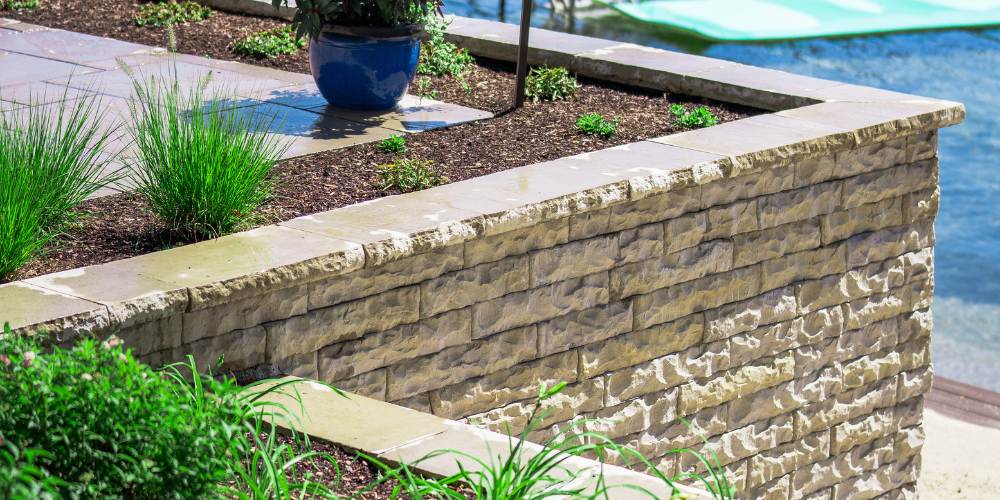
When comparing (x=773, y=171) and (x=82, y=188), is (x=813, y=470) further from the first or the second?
(x=82, y=188)

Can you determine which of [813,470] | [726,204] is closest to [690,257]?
[726,204]

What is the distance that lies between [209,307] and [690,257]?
7.61 ft

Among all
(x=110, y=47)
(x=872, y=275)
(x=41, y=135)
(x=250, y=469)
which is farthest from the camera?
(x=110, y=47)

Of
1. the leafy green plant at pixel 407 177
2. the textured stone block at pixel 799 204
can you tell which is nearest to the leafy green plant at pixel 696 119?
the textured stone block at pixel 799 204

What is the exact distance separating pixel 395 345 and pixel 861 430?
3.11 m

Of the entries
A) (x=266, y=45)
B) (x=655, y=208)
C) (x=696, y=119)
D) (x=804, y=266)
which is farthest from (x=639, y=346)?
(x=266, y=45)

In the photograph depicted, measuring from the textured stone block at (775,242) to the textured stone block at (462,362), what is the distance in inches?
47.1

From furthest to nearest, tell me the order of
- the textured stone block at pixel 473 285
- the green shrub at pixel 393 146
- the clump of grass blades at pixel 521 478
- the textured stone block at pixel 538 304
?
the green shrub at pixel 393 146
the textured stone block at pixel 538 304
the textured stone block at pixel 473 285
the clump of grass blades at pixel 521 478

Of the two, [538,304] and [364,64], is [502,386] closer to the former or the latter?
[538,304]

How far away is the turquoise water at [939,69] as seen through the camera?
2177 cm

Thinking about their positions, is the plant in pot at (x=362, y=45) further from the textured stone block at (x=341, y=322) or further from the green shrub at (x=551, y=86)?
the textured stone block at (x=341, y=322)

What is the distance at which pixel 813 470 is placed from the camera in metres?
6.44

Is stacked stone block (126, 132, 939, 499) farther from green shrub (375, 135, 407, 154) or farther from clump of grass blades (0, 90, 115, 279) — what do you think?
green shrub (375, 135, 407, 154)

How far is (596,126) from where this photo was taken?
6.14m
